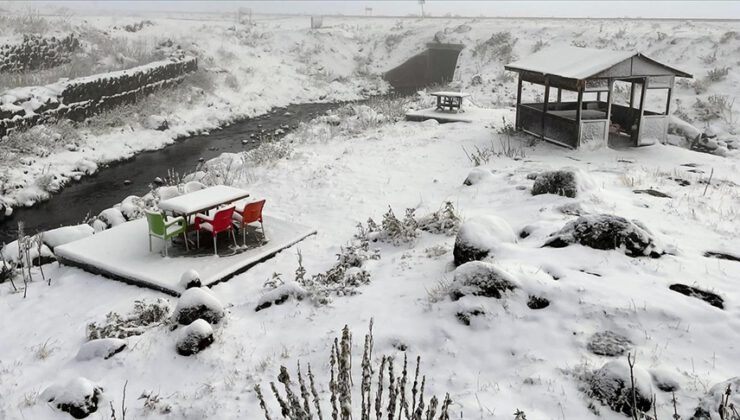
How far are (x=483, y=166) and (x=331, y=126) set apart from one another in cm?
842

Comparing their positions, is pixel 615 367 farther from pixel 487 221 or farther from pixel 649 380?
pixel 487 221

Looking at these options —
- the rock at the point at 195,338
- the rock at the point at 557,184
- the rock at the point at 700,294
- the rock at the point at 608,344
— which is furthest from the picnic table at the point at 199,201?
the rock at the point at 700,294

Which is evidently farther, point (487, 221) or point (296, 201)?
point (296, 201)

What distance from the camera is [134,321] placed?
6.86 meters

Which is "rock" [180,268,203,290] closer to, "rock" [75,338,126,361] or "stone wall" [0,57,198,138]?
"rock" [75,338,126,361]

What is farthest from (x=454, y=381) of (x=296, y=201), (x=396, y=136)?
(x=396, y=136)

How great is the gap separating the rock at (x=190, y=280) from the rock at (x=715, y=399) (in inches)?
231

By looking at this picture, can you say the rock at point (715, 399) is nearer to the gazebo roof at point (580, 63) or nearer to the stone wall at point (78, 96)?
the gazebo roof at point (580, 63)

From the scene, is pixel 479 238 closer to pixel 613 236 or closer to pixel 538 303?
pixel 538 303

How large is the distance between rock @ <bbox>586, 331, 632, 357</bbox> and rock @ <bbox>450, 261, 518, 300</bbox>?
104cm

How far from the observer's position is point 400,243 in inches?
353

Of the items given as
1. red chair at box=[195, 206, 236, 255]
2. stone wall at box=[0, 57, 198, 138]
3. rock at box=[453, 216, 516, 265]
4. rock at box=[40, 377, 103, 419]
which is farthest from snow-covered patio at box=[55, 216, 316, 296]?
stone wall at box=[0, 57, 198, 138]

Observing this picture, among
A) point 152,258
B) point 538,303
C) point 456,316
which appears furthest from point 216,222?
point 538,303

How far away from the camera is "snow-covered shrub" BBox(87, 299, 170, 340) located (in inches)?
257
